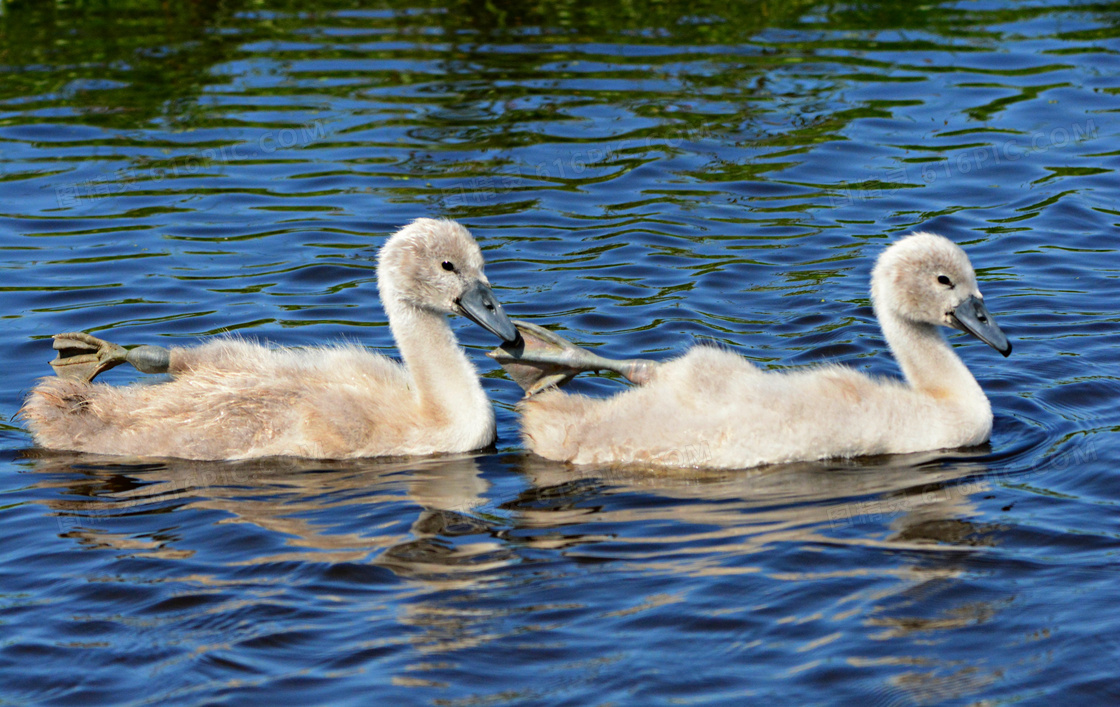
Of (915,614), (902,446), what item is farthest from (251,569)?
(902,446)

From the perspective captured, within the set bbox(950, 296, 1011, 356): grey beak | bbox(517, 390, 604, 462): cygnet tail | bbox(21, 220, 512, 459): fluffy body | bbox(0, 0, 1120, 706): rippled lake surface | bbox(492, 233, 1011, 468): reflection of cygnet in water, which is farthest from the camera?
bbox(950, 296, 1011, 356): grey beak

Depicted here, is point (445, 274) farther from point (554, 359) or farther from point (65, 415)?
point (65, 415)

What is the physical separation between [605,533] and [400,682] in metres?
1.51

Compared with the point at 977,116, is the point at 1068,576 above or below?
below

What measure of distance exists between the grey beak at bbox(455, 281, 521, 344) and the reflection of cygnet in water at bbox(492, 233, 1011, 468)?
171 millimetres

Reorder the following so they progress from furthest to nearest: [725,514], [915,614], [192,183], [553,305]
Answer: [192,183], [553,305], [725,514], [915,614]

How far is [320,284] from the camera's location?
Result: 35.2 feet

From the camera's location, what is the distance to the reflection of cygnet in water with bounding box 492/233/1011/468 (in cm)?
774

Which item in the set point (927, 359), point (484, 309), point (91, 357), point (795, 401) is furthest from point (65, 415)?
point (927, 359)

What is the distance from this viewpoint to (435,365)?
8227mm

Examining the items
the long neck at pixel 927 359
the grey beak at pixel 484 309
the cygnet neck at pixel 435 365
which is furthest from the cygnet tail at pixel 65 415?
the long neck at pixel 927 359

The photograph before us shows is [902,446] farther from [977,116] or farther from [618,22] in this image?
[618,22]

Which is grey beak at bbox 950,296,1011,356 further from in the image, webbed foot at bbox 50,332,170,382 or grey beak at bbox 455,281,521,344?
webbed foot at bbox 50,332,170,382

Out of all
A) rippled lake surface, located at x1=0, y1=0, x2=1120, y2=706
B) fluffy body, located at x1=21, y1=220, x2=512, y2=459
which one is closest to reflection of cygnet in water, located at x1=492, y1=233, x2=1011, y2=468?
rippled lake surface, located at x1=0, y1=0, x2=1120, y2=706
